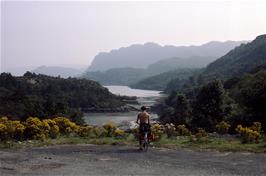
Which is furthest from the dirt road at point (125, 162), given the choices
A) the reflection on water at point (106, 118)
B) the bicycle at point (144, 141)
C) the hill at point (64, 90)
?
the hill at point (64, 90)

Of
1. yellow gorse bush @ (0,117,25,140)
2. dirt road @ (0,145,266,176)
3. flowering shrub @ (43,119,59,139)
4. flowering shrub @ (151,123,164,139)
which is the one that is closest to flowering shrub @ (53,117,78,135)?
flowering shrub @ (43,119,59,139)

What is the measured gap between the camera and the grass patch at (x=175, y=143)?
14.1 m

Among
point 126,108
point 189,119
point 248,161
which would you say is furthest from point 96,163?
point 126,108

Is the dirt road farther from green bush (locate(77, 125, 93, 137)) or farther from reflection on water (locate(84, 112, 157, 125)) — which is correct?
reflection on water (locate(84, 112, 157, 125))

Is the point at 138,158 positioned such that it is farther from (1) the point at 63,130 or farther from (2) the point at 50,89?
(2) the point at 50,89

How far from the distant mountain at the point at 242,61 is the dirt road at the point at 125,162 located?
358 feet

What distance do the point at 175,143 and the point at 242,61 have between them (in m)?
147

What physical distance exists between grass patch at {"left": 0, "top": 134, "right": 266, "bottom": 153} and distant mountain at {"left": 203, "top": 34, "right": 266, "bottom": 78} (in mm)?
105961

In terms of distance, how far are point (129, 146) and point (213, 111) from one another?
106 feet

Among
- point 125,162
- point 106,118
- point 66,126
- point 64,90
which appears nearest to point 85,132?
point 66,126

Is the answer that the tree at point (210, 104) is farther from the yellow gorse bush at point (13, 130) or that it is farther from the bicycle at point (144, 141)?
the bicycle at point (144, 141)

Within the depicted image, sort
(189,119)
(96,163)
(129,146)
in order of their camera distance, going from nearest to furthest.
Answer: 1. (96,163)
2. (129,146)
3. (189,119)

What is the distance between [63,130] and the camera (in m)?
19.9

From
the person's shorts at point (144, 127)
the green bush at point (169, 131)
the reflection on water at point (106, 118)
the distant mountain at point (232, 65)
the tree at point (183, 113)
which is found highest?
the distant mountain at point (232, 65)
